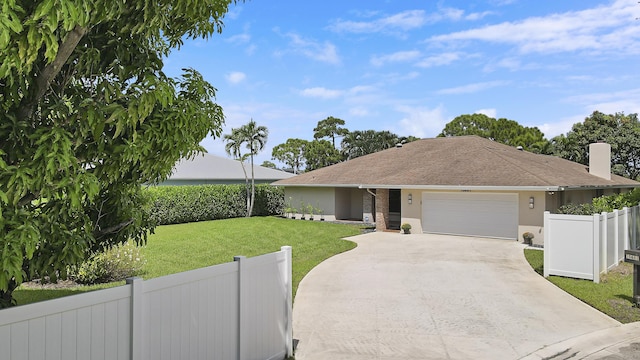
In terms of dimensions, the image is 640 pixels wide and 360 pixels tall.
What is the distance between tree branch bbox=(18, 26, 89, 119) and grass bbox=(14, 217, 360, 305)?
7468 mm

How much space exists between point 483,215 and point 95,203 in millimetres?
19071

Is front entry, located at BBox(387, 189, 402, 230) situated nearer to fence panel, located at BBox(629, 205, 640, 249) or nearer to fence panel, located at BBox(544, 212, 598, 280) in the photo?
fence panel, located at BBox(629, 205, 640, 249)

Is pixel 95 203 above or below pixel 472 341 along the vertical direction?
above

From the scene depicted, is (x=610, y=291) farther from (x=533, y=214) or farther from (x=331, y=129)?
(x=331, y=129)

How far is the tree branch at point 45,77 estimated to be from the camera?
10.0 ft

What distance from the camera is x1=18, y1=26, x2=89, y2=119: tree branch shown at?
10.0ft

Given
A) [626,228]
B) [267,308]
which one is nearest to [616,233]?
[626,228]

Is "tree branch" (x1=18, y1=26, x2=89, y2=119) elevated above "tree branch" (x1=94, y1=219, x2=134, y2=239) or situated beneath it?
elevated above

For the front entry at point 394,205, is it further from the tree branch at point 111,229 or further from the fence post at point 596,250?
the tree branch at point 111,229

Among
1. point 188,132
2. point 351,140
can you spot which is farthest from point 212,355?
point 351,140

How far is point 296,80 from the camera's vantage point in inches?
1013

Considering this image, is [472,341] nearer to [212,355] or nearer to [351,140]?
[212,355]

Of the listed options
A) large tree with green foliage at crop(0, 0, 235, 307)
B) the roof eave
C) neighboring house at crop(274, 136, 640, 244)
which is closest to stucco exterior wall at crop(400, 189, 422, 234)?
neighboring house at crop(274, 136, 640, 244)

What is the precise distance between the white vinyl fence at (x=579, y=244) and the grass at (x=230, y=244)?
6.96 m
